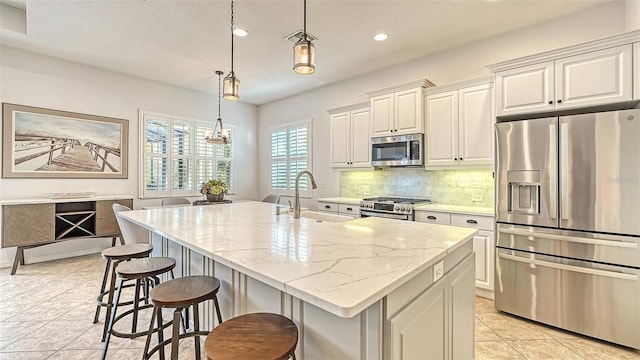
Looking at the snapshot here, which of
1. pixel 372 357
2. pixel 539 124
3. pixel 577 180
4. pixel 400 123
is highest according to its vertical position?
pixel 400 123

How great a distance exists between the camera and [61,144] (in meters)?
4.23

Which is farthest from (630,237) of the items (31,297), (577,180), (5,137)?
(5,137)

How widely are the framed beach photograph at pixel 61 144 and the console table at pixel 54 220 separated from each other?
557mm

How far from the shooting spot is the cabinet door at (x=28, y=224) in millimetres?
3501

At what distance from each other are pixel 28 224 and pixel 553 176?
582cm

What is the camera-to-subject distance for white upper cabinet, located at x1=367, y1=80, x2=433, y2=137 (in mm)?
3609

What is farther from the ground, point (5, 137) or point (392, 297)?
point (5, 137)

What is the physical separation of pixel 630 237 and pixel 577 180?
0.51m

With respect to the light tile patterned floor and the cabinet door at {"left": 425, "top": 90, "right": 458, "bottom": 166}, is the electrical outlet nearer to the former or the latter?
the light tile patterned floor

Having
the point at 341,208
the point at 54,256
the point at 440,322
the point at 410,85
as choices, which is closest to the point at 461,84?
the point at 410,85

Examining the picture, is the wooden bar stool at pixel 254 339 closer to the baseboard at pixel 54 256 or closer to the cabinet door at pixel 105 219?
the cabinet door at pixel 105 219

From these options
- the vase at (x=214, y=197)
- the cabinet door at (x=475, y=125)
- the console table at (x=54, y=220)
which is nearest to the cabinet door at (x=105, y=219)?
the console table at (x=54, y=220)

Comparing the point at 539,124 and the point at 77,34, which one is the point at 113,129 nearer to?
the point at 77,34

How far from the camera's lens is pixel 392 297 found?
1062 mm
